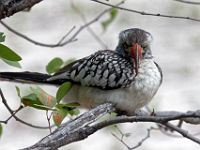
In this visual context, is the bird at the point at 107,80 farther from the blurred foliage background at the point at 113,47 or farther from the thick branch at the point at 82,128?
the blurred foliage background at the point at 113,47

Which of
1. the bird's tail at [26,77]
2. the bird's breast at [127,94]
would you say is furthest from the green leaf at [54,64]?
the bird's breast at [127,94]

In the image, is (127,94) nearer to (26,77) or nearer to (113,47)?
(26,77)

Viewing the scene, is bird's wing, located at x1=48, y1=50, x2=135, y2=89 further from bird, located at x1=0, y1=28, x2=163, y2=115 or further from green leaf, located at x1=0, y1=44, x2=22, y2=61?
green leaf, located at x1=0, y1=44, x2=22, y2=61

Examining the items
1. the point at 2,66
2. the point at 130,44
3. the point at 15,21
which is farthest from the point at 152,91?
the point at 15,21

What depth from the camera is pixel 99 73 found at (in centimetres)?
264

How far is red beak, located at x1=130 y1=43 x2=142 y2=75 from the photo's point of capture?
2.70 metres

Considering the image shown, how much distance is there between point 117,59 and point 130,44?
0.12 m

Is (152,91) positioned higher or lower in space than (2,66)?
higher

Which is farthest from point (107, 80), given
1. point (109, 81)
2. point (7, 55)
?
point (7, 55)

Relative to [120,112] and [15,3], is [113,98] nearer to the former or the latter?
[120,112]

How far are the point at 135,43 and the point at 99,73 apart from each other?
10.5 inches

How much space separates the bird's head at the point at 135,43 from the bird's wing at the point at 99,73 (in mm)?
83

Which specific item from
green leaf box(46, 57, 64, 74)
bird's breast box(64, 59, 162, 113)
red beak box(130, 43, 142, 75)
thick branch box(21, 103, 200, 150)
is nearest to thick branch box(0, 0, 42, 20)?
thick branch box(21, 103, 200, 150)

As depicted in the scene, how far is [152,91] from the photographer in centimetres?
268
